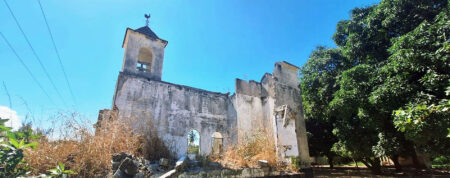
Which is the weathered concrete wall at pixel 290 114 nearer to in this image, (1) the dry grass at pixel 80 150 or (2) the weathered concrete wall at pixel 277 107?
(2) the weathered concrete wall at pixel 277 107

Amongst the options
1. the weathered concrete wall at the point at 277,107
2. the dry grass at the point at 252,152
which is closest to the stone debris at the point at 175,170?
the dry grass at the point at 252,152

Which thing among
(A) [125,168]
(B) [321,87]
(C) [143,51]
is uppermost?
(C) [143,51]

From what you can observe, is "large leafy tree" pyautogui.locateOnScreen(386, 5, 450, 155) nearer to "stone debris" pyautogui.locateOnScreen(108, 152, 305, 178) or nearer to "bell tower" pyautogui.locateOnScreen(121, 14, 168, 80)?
"stone debris" pyautogui.locateOnScreen(108, 152, 305, 178)

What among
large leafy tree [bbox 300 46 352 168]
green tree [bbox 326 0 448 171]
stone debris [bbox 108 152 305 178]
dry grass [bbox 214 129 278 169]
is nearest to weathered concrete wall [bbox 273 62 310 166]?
dry grass [bbox 214 129 278 169]

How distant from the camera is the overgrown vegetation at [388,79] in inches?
249

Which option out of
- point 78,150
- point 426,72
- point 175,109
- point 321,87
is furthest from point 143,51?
point 426,72

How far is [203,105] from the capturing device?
9.51 metres

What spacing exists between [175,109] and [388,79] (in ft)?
27.1

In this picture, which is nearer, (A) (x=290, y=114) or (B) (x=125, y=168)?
(B) (x=125, y=168)

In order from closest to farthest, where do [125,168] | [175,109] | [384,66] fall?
[125,168]
[384,66]
[175,109]

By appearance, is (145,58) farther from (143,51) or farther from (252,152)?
(252,152)

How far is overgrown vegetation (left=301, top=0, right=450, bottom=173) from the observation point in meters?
6.33

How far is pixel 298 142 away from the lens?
22.4ft

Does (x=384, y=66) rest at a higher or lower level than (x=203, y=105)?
higher
